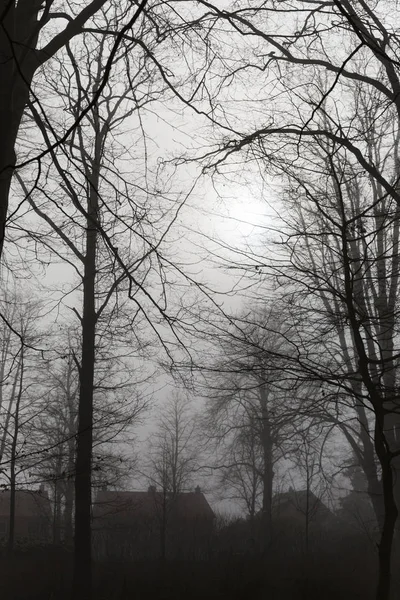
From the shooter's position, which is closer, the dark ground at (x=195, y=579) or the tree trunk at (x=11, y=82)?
the tree trunk at (x=11, y=82)

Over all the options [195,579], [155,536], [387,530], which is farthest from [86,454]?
[155,536]

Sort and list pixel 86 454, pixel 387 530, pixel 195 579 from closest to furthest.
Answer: pixel 387 530 → pixel 86 454 → pixel 195 579

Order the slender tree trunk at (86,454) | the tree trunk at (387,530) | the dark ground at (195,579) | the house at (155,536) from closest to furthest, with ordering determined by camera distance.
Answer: the tree trunk at (387,530)
the slender tree trunk at (86,454)
the dark ground at (195,579)
the house at (155,536)

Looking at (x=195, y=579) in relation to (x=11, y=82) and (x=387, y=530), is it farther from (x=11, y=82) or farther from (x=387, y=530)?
(x=11, y=82)

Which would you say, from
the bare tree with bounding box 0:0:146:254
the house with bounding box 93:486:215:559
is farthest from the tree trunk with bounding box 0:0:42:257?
the house with bounding box 93:486:215:559

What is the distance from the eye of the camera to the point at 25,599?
992cm

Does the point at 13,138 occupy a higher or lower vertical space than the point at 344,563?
higher

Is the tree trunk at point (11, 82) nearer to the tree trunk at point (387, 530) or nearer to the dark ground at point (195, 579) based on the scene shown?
the tree trunk at point (387, 530)

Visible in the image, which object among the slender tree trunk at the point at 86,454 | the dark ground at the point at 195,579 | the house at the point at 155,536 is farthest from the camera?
the house at the point at 155,536

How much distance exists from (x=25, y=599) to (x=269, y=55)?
9770 millimetres

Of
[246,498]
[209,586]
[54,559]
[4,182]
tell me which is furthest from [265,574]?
A: [246,498]

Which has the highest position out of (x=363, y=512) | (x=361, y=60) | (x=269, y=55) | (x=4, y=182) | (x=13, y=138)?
(x=361, y=60)

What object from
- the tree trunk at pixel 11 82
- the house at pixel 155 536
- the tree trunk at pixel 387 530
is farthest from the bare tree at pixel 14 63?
the house at pixel 155 536

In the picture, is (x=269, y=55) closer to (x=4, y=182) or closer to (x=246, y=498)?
(x=4, y=182)
